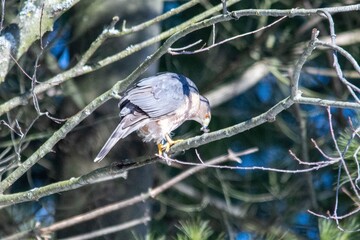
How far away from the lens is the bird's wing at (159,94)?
13.4 feet

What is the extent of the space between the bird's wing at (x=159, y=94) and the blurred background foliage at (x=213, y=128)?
1.87 feet

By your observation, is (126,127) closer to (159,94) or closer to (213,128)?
(159,94)

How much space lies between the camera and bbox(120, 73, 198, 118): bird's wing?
161 inches

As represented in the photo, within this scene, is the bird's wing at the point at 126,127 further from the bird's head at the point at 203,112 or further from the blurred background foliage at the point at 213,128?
the blurred background foliage at the point at 213,128

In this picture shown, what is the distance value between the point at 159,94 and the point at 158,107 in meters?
0.08

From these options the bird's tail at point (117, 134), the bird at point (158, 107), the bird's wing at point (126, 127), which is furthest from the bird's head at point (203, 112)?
the bird's tail at point (117, 134)

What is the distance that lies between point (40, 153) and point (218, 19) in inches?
36.5

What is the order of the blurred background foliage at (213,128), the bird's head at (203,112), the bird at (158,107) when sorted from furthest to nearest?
the blurred background foliage at (213,128)
the bird's head at (203,112)
the bird at (158,107)

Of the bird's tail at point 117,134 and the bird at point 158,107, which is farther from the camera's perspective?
the bird at point 158,107

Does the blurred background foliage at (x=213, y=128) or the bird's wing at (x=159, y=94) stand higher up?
the bird's wing at (x=159, y=94)

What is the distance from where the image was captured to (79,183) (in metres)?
3.47

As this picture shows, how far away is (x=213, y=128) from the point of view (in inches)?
248

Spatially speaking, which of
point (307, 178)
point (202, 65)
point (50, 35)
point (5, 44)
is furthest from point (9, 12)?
Answer: point (307, 178)

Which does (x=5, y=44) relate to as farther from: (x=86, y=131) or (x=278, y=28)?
(x=278, y=28)
